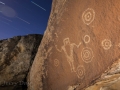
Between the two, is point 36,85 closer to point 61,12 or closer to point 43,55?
point 43,55

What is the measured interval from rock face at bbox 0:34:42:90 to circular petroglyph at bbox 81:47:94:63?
111 inches

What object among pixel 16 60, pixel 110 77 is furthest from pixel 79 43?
pixel 16 60

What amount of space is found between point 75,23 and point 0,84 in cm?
353

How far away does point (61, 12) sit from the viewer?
8.25ft

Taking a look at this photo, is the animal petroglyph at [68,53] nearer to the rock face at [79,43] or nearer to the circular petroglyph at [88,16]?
the rock face at [79,43]

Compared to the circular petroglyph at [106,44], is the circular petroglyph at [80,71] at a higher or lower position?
lower

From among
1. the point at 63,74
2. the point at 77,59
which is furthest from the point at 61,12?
the point at 63,74

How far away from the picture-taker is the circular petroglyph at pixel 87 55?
198 cm

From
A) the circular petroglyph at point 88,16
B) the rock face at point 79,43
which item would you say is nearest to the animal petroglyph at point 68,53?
the rock face at point 79,43

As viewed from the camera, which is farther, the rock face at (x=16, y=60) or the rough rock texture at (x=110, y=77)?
the rock face at (x=16, y=60)

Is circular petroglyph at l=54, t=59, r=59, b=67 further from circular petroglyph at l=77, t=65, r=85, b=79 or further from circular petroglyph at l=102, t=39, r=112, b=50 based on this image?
circular petroglyph at l=102, t=39, r=112, b=50

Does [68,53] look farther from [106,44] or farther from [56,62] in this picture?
[106,44]

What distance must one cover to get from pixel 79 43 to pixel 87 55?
0.22m

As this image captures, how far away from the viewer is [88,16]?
1991 mm
